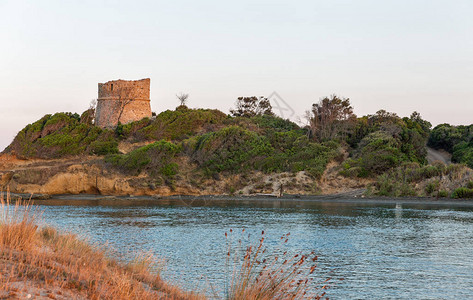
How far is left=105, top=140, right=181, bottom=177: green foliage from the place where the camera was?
58.7 m

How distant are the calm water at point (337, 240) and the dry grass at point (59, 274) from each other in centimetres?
291

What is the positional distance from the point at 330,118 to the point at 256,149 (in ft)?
38.3

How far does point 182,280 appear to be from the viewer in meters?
14.8

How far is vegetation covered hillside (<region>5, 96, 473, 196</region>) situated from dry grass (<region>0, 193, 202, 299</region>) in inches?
1660

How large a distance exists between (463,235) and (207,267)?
15.1 metres

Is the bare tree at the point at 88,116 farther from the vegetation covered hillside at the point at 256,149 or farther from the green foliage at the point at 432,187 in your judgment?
the green foliage at the point at 432,187

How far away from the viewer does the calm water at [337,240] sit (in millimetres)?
15578

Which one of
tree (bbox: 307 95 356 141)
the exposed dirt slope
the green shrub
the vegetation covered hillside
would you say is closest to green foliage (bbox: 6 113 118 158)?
the vegetation covered hillside

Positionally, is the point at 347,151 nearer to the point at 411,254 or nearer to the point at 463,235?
the point at 463,235

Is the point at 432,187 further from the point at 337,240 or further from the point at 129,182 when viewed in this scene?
the point at 129,182

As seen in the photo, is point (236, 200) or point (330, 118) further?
point (330, 118)

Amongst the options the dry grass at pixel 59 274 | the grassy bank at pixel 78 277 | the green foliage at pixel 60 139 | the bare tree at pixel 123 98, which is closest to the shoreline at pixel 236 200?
the green foliage at pixel 60 139

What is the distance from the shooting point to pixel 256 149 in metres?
62.3

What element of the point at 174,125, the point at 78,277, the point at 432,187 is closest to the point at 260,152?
the point at 174,125
